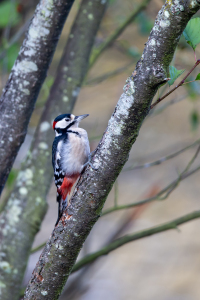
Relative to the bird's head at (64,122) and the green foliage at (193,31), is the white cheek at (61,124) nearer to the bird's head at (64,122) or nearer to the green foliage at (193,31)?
the bird's head at (64,122)

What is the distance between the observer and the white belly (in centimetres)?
249

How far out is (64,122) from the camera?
2.63 metres

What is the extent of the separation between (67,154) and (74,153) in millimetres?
68

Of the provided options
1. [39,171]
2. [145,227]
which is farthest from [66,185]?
[145,227]

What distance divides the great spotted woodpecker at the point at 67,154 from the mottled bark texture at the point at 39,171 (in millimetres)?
82

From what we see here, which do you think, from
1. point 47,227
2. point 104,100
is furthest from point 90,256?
point 104,100

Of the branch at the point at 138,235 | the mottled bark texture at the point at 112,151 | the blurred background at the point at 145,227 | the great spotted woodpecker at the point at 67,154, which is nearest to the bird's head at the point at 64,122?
the great spotted woodpecker at the point at 67,154

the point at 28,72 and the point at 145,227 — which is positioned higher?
the point at 145,227

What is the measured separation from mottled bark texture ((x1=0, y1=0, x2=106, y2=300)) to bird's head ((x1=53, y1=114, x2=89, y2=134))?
0.21 feet

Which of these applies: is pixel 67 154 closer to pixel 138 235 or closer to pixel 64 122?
pixel 64 122

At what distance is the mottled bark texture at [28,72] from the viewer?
6.76ft

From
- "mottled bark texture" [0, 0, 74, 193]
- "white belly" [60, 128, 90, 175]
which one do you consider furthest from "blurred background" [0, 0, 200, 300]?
"mottled bark texture" [0, 0, 74, 193]

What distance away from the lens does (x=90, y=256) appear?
2443 millimetres

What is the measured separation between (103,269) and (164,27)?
18.5 feet
